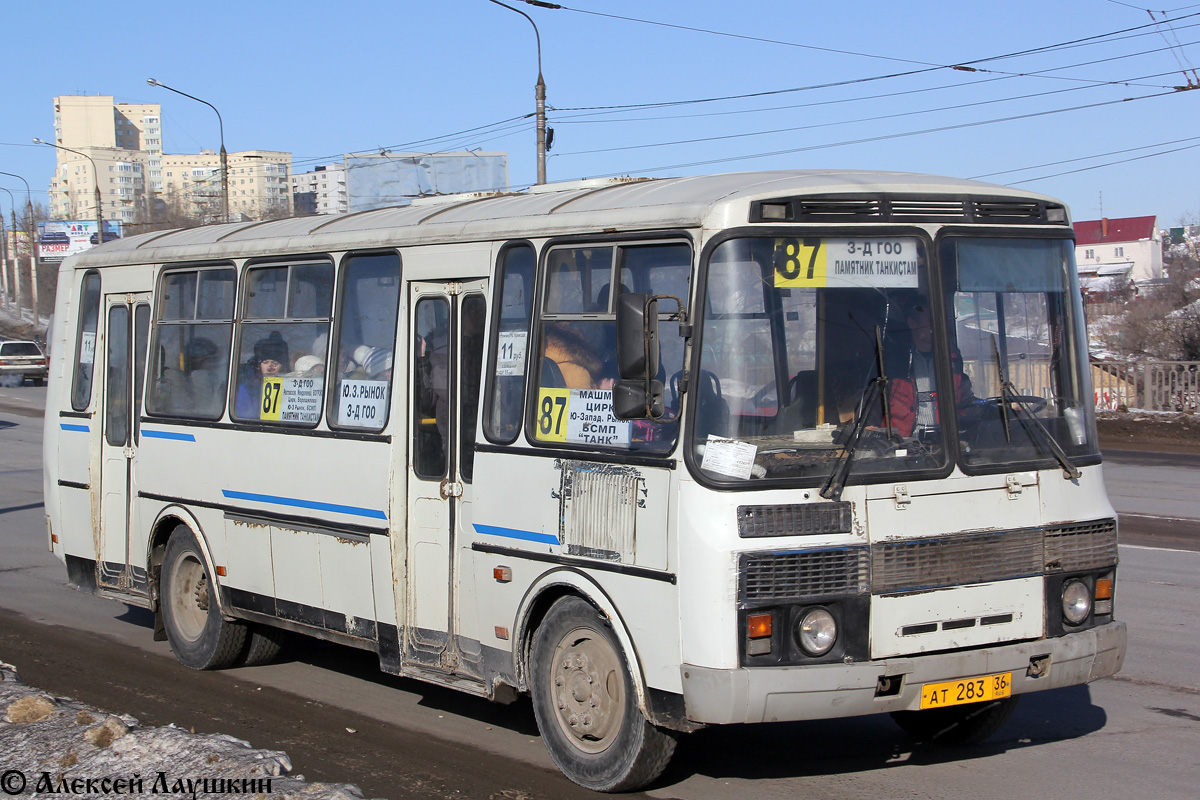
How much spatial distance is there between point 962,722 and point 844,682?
1.57 meters

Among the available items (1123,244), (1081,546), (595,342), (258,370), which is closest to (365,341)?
(258,370)

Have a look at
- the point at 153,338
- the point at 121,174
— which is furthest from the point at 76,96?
the point at 153,338

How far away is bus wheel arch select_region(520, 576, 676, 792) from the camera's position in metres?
5.64

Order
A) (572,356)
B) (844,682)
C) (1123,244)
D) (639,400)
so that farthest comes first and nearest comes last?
(1123,244) < (572,356) < (639,400) < (844,682)

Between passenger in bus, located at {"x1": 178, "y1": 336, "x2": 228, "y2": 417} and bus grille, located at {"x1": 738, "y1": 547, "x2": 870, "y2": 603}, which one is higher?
passenger in bus, located at {"x1": 178, "y1": 336, "x2": 228, "y2": 417}

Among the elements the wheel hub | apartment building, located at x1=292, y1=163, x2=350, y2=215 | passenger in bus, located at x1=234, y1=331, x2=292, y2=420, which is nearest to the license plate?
the wheel hub

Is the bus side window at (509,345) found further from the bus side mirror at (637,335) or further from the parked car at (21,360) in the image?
the parked car at (21,360)

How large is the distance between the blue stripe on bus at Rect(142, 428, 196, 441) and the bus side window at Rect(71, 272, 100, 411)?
0.90 m

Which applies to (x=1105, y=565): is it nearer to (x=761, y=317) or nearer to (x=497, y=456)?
(x=761, y=317)

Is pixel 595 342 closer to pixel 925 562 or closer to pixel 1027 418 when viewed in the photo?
pixel 925 562

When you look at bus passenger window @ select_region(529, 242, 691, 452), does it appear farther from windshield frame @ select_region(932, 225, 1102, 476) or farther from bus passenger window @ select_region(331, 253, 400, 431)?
bus passenger window @ select_region(331, 253, 400, 431)

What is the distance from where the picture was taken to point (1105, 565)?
5984 millimetres

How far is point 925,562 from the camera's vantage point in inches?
215

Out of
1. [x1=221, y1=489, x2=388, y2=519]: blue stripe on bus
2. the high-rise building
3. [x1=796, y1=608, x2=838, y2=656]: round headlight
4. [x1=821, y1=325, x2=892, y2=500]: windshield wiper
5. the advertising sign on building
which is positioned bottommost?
[x1=796, y1=608, x2=838, y2=656]: round headlight
